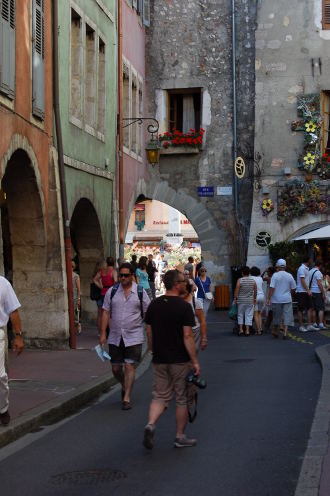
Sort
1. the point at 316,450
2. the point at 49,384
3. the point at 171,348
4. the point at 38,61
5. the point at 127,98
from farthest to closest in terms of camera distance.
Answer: the point at 127,98
the point at 38,61
the point at 49,384
the point at 171,348
the point at 316,450

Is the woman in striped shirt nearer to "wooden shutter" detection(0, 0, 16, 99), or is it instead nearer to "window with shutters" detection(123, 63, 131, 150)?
"window with shutters" detection(123, 63, 131, 150)

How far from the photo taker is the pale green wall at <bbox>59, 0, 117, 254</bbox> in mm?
18922

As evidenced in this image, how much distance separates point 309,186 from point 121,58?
737 cm

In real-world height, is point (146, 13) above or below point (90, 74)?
above

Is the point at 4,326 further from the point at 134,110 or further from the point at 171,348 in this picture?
the point at 134,110

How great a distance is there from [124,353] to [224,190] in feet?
62.5

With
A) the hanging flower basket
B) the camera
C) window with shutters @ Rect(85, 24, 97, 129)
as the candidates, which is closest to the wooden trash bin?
the hanging flower basket

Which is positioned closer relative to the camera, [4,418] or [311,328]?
[4,418]

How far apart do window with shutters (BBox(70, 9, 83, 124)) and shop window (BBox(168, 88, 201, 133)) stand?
1057 cm

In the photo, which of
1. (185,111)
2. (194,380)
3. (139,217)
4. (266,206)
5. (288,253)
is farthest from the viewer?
(139,217)

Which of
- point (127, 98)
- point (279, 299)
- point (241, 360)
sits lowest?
point (241, 360)

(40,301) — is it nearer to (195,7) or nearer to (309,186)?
(309,186)

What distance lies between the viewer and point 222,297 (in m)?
29.4

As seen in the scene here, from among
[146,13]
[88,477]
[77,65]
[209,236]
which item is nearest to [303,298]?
[77,65]
